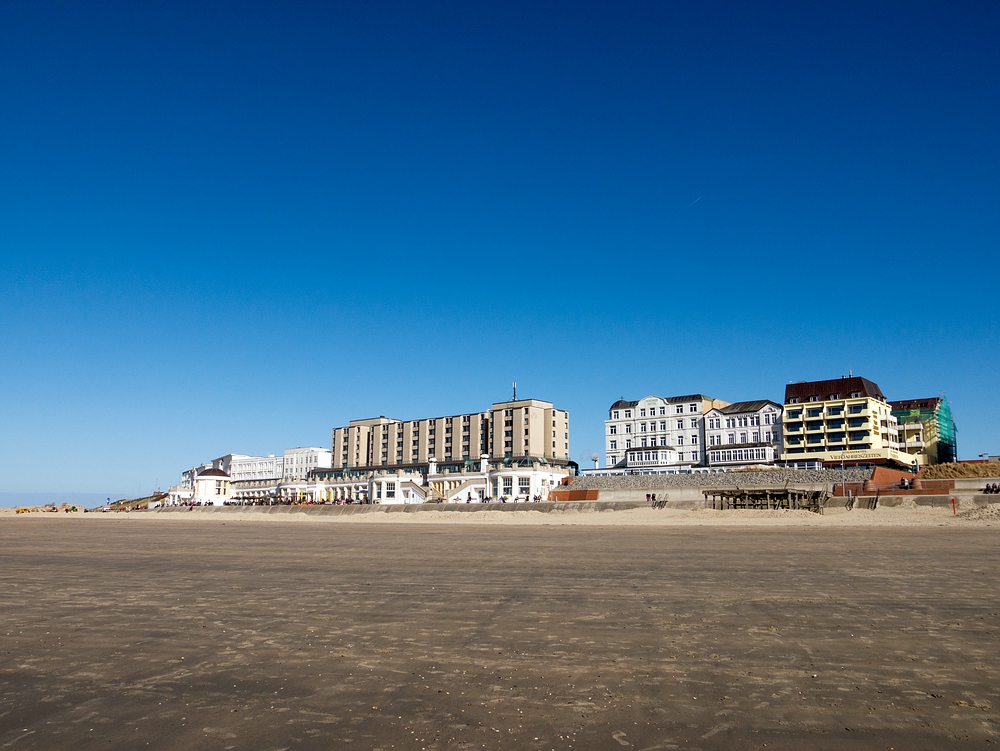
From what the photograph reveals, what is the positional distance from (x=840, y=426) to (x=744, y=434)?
1312cm

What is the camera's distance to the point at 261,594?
14156mm

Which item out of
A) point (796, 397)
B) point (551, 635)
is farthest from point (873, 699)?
point (796, 397)

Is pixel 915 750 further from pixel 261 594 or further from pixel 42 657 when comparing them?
pixel 261 594

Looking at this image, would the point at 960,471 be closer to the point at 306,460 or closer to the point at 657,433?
the point at 657,433

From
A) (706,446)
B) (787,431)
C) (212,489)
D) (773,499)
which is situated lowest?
(212,489)

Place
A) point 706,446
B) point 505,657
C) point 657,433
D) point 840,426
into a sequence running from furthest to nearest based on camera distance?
1. point 657,433
2. point 706,446
3. point 840,426
4. point 505,657

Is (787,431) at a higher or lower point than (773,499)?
higher

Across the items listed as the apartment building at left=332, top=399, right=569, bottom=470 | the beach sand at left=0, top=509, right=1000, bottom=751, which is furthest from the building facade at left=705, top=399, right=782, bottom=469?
the beach sand at left=0, top=509, right=1000, bottom=751

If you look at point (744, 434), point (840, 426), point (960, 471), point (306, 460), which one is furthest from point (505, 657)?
point (306, 460)

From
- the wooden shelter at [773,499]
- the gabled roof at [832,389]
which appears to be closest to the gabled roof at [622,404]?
the gabled roof at [832,389]

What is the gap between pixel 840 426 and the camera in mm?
97250

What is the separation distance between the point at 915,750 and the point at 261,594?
11.8 m

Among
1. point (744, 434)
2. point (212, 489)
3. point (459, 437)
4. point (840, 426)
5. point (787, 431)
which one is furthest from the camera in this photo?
point (459, 437)

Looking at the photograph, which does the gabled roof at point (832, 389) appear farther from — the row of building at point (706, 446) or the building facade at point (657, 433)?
the building facade at point (657, 433)
